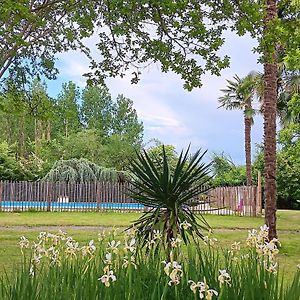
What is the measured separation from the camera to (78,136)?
41.5 meters

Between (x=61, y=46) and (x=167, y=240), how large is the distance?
943cm

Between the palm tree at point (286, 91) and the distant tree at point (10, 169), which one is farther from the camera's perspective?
the distant tree at point (10, 169)

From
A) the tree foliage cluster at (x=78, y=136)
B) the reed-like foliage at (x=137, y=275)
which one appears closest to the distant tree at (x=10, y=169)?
the tree foliage cluster at (x=78, y=136)

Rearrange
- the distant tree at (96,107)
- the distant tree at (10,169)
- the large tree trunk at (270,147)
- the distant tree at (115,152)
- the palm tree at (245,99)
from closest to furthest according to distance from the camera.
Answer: the large tree trunk at (270,147), the palm tree at (245,99), the distant tree at (10,169), the distant tree at (115,152), the distant tree at (96,107)

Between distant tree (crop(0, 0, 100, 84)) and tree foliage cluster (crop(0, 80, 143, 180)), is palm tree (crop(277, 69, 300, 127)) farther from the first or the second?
distant tree (crop(0, 0, 100, 84))

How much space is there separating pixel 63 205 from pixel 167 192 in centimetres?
2217

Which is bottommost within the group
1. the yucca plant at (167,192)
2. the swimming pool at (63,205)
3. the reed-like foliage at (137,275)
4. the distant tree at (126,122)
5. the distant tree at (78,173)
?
the swimming pool at (63,205)

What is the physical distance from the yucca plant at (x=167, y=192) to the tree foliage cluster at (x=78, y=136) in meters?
26.3

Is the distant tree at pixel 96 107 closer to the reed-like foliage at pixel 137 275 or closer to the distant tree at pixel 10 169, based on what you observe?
the distant tree at pixel 10 169

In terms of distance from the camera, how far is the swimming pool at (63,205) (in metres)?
25.6

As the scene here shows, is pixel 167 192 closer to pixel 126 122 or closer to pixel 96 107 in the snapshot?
pixel 126 122

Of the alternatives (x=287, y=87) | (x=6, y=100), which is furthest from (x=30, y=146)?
(x=6, y=100)

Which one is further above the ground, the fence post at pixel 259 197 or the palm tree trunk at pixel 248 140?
the palm tree trunk at pixel 248 140

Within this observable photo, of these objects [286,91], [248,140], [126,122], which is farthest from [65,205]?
[126,122]
